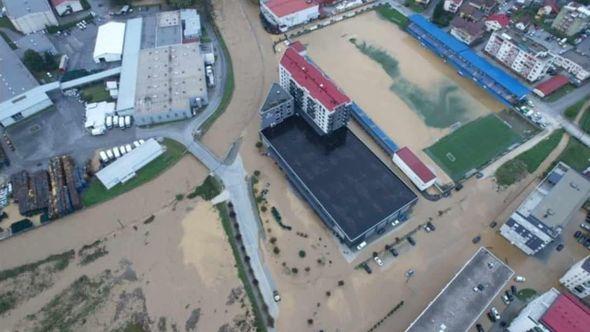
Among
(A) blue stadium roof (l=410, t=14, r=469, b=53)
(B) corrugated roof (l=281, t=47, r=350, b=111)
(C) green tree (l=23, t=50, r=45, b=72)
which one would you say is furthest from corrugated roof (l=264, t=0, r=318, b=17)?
(C) green tree (l=23, t=50, r=45, b=72)

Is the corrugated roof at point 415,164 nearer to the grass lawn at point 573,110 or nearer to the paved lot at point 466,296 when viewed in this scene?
the paved lot at point 466,296

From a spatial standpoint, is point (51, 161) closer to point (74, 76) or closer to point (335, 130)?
point (74, 76)

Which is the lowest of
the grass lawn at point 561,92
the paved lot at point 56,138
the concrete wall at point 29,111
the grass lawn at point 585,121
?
the paved lot at point 56,138

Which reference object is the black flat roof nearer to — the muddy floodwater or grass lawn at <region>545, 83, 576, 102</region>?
the muddy floodwater

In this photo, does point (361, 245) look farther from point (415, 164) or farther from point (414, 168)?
point (415, 164)

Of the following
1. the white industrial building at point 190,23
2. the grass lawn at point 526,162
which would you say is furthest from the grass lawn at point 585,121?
the white industrial building at point 190,23

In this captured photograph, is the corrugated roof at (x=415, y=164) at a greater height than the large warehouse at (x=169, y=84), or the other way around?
the large warehouse at (x=169, y=84)

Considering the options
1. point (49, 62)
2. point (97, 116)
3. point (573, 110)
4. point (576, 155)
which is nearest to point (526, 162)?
point (576, 155)
